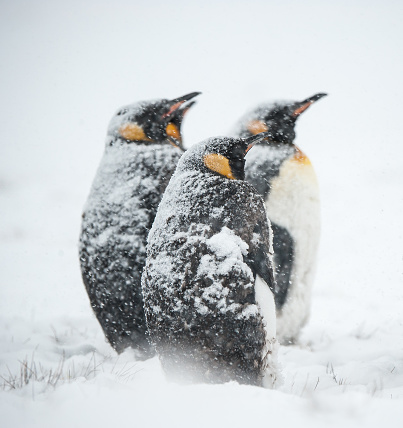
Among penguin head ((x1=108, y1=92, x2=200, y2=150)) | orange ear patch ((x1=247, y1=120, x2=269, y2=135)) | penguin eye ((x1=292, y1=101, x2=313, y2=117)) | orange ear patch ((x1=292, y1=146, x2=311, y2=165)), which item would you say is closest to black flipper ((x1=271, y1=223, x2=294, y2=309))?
orange ear patch ((x1=292, y1=146, x2=311, y2=165))

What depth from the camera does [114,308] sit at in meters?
2.03

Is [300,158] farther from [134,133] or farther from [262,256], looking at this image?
[262,256]

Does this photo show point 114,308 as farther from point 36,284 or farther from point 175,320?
point 36,284

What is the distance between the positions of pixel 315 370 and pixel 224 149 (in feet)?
3.24

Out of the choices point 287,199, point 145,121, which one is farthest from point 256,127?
point 145,121

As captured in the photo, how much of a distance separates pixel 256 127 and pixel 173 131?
1.68 feet

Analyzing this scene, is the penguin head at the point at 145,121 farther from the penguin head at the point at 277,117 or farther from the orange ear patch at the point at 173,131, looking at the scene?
the penguin head at the point at 277,117

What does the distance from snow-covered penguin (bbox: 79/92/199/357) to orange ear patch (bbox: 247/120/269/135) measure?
0.46 meters

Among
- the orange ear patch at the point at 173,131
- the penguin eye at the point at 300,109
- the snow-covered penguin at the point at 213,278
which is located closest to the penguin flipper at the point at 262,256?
the snow-covered penguin at the point at 213,278

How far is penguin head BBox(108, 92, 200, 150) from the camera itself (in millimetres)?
2072

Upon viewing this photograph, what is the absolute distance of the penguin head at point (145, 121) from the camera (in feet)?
6.80

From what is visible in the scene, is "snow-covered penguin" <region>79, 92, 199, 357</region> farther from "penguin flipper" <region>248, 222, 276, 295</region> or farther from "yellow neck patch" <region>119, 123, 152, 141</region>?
"penguin flipper" <region>248, 222, 276, 295</region>

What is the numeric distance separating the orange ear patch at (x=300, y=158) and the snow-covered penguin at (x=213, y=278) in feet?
3.33

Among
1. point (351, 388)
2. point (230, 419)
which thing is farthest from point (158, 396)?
point (351, 388)
